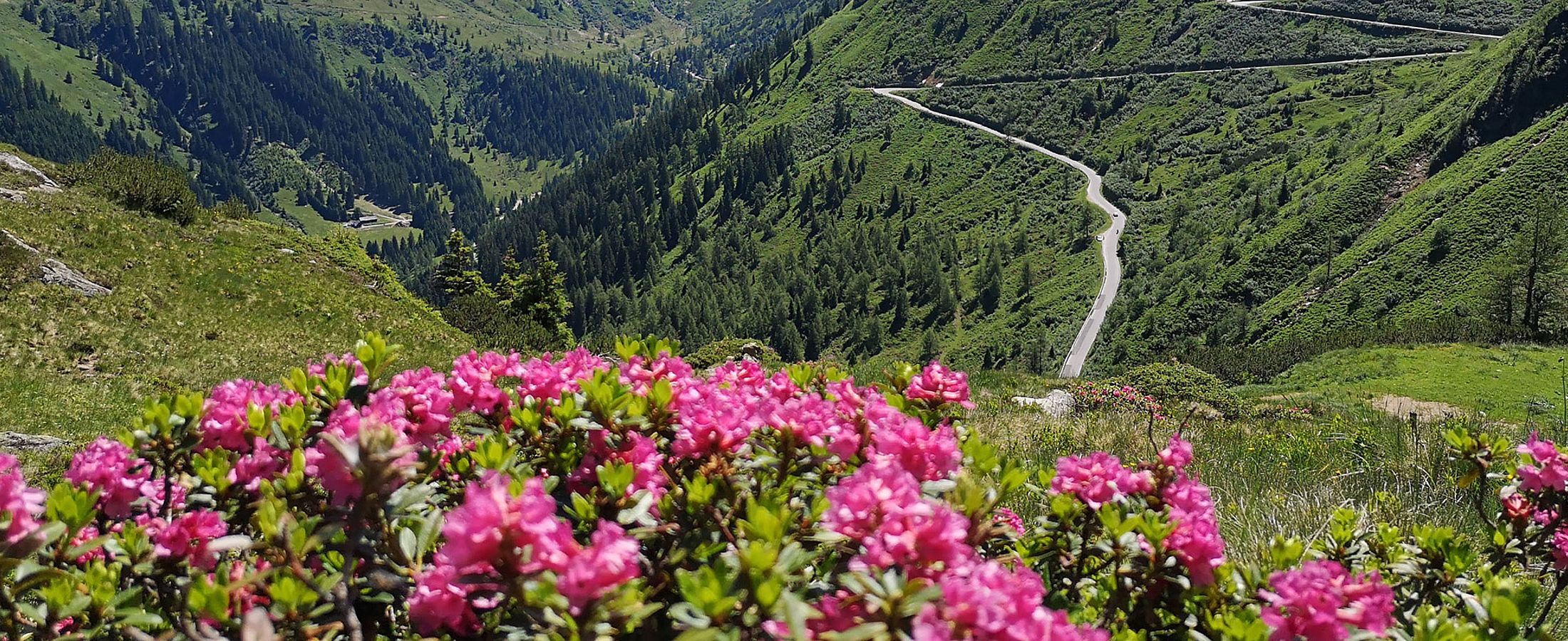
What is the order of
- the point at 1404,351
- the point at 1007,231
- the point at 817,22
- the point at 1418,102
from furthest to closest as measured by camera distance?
the point at 817,22 < the point at 1007,231 < the point at 1418,102 < the point at 1404,351

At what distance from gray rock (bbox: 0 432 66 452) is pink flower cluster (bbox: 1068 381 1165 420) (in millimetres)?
13627

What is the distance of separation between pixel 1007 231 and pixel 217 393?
10776 centimetres

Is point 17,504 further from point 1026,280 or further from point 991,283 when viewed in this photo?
point 991,283


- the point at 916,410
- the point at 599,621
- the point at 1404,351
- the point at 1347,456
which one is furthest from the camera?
the point at 1404,351

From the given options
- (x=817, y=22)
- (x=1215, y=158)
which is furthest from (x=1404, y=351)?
(x=817, y=22)

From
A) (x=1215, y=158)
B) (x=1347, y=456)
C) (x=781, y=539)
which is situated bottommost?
(x=1215, y=158)

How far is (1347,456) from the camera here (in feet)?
24.1

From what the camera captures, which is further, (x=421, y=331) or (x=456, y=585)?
(x=421, y=331)

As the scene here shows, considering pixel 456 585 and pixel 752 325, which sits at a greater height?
pixel 456 585

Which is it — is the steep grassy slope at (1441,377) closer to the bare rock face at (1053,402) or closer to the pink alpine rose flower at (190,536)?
the bare rock face at (1053,402)

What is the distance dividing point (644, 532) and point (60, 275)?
1856 centimetres

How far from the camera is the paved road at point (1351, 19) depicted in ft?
335

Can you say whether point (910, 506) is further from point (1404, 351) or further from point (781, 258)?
point (781, 258)

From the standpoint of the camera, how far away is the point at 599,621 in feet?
5.57
